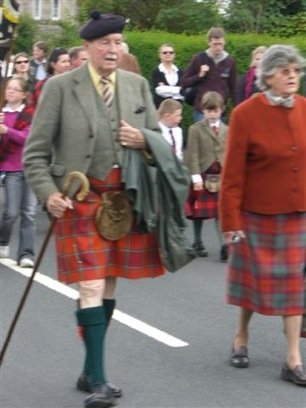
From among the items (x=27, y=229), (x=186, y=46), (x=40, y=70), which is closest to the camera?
(x=27, y=229)

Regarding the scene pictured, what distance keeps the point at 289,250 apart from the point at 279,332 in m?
1.34

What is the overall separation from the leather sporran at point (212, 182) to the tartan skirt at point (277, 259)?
14.2ft

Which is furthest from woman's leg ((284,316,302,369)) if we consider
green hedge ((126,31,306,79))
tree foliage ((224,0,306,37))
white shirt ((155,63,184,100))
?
tree foliage ((224,0,306,37))

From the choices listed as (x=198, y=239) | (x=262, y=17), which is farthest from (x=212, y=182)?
(x=262, y=17)

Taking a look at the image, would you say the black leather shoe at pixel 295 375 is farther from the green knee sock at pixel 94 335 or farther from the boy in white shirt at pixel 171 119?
the boy in white shirt at pixel 171 119

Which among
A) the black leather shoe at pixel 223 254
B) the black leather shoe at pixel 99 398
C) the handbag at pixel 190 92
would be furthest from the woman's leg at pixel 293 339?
the handbag at pixel 190 92

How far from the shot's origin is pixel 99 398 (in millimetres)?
6773

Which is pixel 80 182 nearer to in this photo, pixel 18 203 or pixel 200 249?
pixel 18 203

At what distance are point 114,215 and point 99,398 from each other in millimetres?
931

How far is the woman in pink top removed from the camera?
1141 centimetres

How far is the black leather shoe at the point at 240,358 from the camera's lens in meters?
7.69

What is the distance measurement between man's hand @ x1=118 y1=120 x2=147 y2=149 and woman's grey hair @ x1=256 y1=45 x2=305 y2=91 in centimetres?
89

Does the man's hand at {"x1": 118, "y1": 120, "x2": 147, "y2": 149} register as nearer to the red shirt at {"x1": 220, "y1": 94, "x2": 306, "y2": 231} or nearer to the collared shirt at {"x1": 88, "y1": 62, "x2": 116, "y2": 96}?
the collared shirt at {"x1": 88, "y1": 62, "x2": 116, "y2": 96}

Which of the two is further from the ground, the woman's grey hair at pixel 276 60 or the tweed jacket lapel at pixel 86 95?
the woman's grey hair at pixel 276 60
